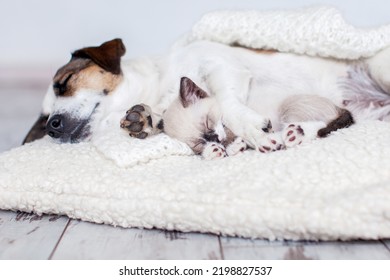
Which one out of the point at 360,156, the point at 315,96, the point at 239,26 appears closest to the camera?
the point at 360,156

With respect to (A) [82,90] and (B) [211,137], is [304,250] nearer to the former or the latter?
(B) [211,137]

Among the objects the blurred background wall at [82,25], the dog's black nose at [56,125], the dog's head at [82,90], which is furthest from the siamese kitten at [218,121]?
the blurred background wall at [82,25]

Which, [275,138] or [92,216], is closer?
[92,216]

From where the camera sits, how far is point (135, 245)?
1705 millimetres

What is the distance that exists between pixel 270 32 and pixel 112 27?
1334 millimetres

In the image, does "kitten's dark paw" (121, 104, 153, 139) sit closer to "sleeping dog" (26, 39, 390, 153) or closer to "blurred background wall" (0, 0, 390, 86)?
"sleeping dog" (26, 39, 390, 153)

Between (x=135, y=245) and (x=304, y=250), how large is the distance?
0.50m

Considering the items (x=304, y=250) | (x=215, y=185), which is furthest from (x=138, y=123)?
(x=304, y=250)

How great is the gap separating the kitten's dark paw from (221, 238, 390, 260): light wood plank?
733 millimetres

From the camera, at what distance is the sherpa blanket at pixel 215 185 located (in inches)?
64.1
